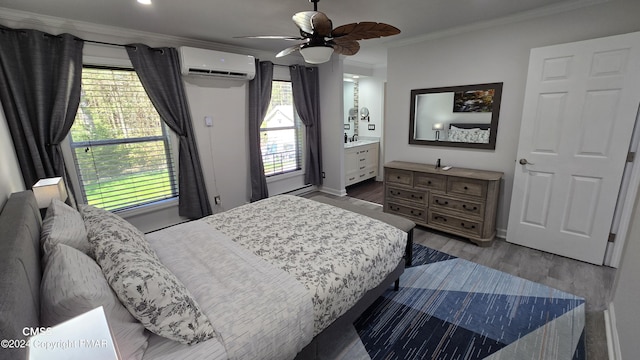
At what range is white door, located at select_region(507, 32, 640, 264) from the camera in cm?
220

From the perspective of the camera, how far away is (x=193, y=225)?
2.17 metres

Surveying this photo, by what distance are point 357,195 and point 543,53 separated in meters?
3.11

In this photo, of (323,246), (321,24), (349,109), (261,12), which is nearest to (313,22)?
(321,24)

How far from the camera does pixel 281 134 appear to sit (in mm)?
4496

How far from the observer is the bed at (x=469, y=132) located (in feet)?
10.1

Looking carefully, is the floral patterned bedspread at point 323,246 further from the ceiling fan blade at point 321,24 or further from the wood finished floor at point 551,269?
the ceiling fan blade at point 321,24

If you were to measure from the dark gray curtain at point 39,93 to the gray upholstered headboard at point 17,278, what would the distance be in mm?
1536

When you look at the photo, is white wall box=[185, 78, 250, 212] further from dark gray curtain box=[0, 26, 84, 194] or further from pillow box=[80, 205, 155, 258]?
pillow box=[80, 205, 155, 258]

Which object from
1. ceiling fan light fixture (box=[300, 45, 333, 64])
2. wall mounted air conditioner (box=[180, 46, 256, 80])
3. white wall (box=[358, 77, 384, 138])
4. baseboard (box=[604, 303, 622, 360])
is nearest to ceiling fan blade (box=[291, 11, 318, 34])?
ceiling fan light fixture (box=[300, 45, 333, 64])

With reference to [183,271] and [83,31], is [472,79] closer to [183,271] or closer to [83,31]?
[183,271]

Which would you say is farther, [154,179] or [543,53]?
[154,179]

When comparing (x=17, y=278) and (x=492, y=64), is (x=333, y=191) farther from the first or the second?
(x=17, y=278)

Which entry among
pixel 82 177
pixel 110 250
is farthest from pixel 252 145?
pixel 110 250

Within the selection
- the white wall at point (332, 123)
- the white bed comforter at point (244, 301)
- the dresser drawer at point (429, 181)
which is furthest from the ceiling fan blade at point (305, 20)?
the white wall at point (332, 123)
